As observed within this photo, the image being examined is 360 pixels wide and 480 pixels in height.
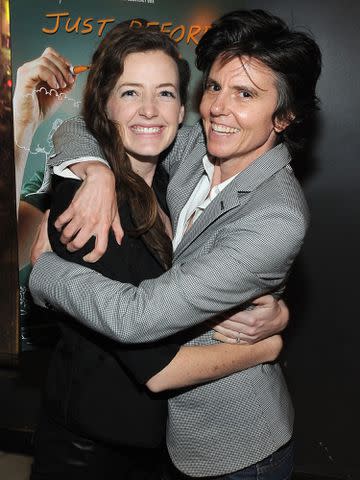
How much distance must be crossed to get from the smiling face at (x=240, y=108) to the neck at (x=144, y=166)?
0.83ft

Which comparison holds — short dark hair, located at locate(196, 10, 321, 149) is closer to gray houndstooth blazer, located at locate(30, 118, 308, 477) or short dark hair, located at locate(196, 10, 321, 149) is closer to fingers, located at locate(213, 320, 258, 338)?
gray houndstooth blazer, located at locate(30, 118, 308, 477)

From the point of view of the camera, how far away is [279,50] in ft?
5.32

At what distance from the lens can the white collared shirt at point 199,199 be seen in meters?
1.74

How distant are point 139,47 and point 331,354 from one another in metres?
1.78

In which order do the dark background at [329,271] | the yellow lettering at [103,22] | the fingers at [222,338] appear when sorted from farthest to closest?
the yellow lettering at [103,22] → the dark background at [329,271] → the fingers at [222,338]

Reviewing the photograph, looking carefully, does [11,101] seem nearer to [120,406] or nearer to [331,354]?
[120,406]

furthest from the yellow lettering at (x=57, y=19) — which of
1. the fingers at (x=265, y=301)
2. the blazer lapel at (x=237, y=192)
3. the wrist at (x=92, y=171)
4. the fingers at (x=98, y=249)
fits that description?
the fingers at (x=265, y=301)

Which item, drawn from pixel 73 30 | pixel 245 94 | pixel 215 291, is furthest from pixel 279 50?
pixel 73 30

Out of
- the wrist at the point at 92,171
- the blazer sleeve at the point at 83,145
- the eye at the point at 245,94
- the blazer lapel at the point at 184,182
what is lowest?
the blazer lapel at the point at 184,182

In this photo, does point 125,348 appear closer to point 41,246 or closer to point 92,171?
point 41,246

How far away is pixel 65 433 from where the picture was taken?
1.65m

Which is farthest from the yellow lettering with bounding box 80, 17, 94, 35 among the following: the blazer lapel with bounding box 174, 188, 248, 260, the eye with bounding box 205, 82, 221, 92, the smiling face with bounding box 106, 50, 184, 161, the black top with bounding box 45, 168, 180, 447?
the blazer lapel with bounding box 174, 188, 248, 260

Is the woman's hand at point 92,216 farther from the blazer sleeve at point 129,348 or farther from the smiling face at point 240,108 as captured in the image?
the smiling face at point 240,108

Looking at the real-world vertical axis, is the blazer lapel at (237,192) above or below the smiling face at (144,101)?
below
